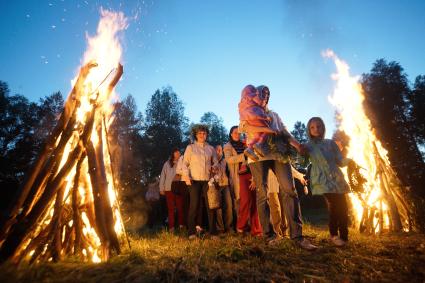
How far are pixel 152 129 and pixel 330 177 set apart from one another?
36.9 metres

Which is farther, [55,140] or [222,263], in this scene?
[55,140]

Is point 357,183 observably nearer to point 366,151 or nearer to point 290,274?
point 366,151

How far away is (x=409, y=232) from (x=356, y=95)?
3.25m

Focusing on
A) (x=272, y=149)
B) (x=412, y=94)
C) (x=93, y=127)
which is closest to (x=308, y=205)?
(x=272, y=149)

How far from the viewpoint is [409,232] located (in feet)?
16.8

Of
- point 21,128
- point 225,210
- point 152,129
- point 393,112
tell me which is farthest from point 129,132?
point 225,210

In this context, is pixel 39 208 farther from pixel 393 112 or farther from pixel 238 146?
pixel 393 112

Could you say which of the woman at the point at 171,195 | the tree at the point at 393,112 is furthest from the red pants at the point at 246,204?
the tree at the point at 393,112

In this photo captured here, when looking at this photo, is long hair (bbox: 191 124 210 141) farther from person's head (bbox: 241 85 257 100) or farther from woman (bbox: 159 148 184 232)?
woman (bbox: 159 148 184 232)

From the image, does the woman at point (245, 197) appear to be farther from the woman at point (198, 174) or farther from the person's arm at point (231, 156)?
the woman at point (198, 174)

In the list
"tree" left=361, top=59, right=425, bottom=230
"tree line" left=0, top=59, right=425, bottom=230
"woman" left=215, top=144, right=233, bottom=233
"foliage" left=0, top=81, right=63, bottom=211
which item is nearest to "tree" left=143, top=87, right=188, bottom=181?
"tree line" left=0, top=59, right=425, bottom=230

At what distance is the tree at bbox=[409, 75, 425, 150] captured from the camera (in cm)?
2729

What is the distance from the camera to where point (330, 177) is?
4.20m

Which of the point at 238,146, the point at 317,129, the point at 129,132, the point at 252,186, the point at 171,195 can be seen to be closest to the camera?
the point at 317,129
